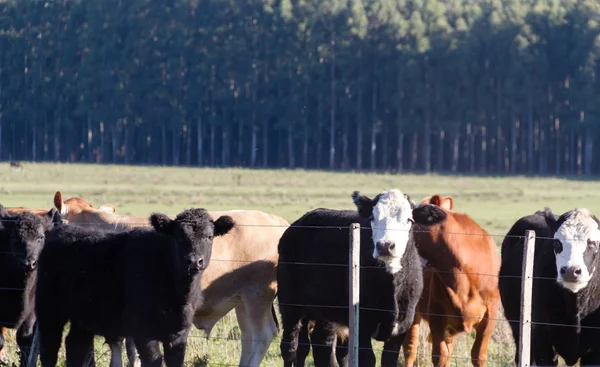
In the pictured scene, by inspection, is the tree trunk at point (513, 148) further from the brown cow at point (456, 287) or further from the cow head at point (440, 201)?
the brown cow at point (456, 287)

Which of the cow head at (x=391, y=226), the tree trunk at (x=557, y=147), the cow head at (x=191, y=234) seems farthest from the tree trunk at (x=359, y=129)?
the cow head at (x=191, y=234)

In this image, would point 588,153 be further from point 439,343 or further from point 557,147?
point 439,343

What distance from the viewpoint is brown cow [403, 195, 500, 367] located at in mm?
12055

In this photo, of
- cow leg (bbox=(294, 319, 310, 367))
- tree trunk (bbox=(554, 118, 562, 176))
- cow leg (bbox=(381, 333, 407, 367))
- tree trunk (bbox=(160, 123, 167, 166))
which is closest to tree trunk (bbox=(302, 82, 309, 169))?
tree trunk (bbox=(160, 123, 167, 166))

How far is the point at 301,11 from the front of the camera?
96.8 metres

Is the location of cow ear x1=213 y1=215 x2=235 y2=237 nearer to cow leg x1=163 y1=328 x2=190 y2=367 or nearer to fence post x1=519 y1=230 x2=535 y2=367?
cow leg x1=163 y1=328 x2=190 y2=367

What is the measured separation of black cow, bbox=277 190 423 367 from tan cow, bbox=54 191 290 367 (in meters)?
0.44

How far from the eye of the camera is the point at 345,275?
1119cm

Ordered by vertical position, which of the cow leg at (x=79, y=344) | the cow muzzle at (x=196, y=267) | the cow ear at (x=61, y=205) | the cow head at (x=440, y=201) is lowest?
the cow leg at (x=79, y=344)

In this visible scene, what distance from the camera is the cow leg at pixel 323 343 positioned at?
1145 cm

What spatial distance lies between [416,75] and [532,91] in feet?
32.4

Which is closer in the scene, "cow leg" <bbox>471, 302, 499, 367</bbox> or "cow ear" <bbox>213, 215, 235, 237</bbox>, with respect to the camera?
"cow ear" <bbox>213, 215, 235, 237</bbox>

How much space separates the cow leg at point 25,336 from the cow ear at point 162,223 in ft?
8.36

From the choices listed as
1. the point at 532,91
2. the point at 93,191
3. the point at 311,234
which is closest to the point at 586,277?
the point at 311,234
